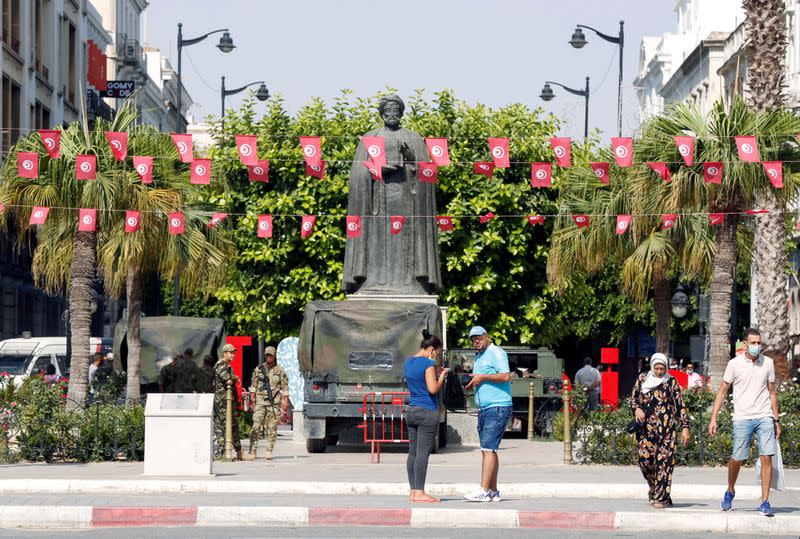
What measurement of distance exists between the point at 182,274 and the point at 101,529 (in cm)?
1845

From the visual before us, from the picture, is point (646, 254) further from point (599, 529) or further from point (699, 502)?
point (599, 529)

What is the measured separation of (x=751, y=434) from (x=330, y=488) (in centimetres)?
A: 443

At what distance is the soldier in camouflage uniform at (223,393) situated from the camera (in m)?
22.5

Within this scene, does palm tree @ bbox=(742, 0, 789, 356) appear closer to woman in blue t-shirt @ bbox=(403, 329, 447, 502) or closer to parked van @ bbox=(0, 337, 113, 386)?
woman in blue t-shirt @ bbox=(403, 329, 447, 502)

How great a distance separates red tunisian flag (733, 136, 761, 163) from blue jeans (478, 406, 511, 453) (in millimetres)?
8775

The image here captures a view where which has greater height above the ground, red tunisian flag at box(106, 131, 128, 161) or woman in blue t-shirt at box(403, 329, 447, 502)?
red tunisian flag at box(106, 131, 128, 161)

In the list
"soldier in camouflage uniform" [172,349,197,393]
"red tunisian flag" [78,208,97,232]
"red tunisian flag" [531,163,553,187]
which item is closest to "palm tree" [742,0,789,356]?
"red tunisian flag" [531,163,553,187]

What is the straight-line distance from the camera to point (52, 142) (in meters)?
24.7

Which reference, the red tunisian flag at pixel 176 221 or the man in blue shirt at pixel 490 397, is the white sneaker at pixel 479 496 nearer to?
the man in blue shirt at pixel 490 397

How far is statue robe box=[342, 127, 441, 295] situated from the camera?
25.5 m

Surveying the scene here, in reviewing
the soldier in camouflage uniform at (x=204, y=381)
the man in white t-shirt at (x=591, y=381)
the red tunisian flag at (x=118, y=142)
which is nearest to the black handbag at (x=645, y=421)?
the red tunisian flag at (x=118, y=142)

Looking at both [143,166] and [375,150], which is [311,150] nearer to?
[375,150]

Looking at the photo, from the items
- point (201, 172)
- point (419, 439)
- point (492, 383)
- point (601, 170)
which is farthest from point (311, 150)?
point (419, 439)

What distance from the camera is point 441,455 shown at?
24.0 metres
